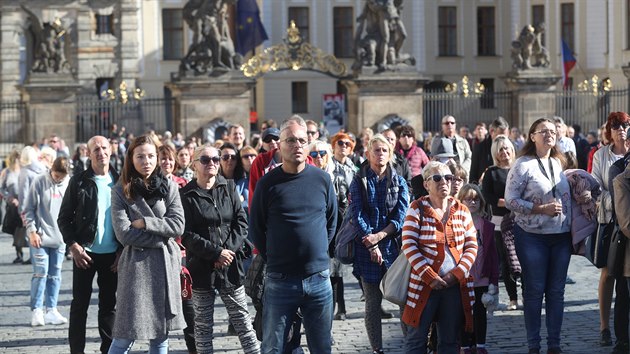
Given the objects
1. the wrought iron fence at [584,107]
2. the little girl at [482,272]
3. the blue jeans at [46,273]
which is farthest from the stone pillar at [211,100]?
the little girl at [482,272]

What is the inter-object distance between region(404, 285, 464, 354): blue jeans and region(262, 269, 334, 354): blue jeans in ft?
2.87

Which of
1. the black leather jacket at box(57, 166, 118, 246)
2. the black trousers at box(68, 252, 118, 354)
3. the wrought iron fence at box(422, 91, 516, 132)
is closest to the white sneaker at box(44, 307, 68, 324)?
the black trousers at box(68, 252, 118, 354)

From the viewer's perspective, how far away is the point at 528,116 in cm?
3067

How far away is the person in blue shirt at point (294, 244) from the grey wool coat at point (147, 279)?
694mm

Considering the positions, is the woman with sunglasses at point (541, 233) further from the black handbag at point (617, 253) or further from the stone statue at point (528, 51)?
the stone statue at point (528, 51)

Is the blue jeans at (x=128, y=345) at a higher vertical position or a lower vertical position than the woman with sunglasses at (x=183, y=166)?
lower

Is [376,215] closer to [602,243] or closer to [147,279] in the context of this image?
[602,243]

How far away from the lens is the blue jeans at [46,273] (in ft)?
43.7

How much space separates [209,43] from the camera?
93.2ft

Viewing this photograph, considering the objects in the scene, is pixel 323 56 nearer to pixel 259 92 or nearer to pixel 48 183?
pixel 48 183

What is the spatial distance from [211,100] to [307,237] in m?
19.9

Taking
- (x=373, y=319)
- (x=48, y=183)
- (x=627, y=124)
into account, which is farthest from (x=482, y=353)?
(x=48, y=183)

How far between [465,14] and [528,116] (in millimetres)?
26625

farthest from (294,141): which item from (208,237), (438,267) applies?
(208,237)
